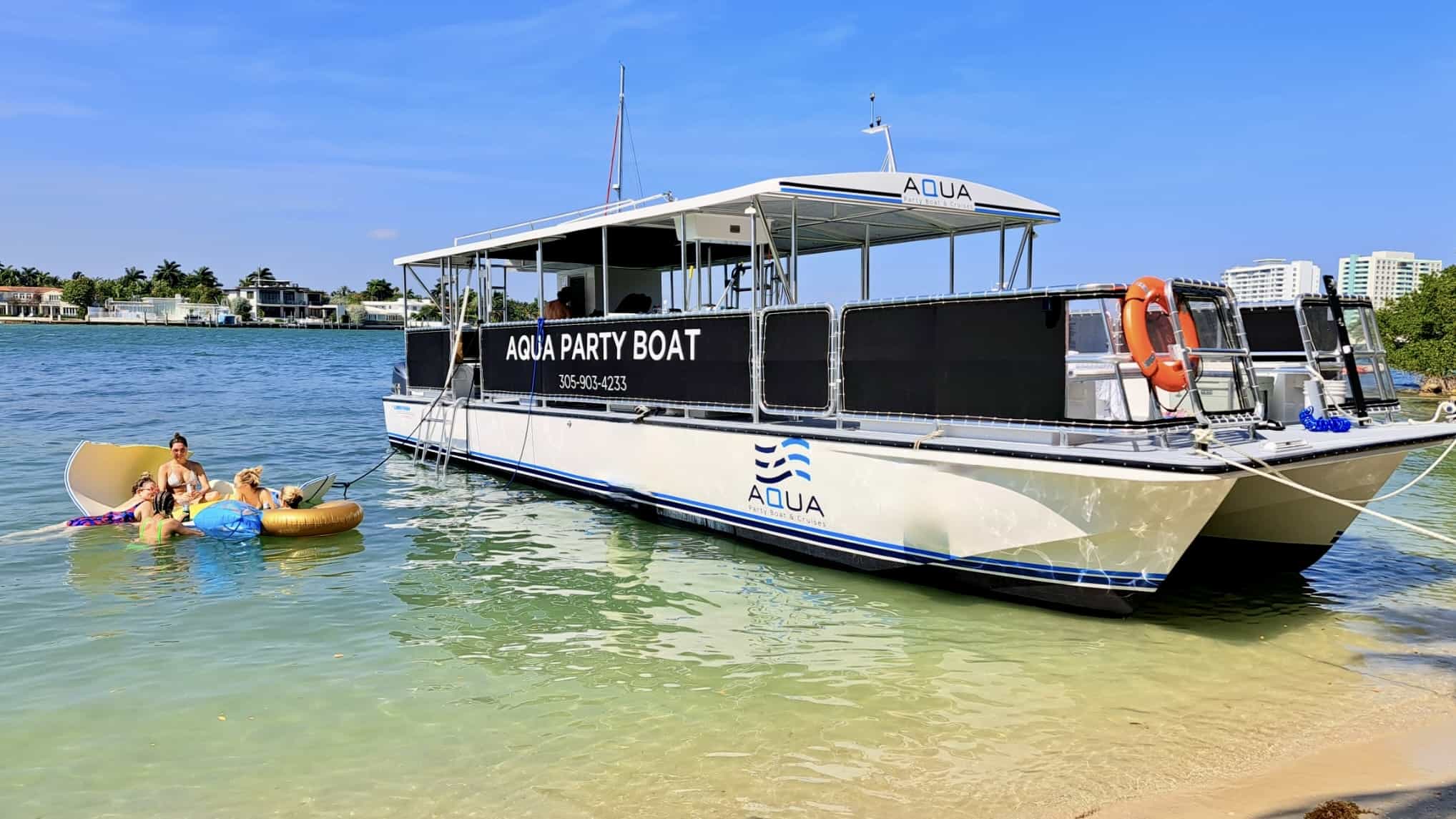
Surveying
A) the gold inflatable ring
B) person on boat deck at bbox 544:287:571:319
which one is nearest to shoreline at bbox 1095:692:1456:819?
the gold inflatable ring

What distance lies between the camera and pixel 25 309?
6481 inches

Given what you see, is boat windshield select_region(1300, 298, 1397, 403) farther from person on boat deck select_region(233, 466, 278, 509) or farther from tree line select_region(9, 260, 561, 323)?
tree line select_region(9, 260, 561, 323)

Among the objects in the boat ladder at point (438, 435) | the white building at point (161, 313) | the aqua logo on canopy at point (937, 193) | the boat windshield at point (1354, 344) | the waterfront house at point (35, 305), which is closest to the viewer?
the boat windshield at point (1354, 344)

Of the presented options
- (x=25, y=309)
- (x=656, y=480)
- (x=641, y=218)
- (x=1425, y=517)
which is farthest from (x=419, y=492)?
(x=25, y=309)

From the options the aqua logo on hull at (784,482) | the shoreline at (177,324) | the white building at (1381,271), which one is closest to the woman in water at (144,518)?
the aqua logo on hull at (784,482)

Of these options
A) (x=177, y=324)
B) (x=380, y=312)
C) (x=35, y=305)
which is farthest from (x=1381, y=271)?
(x=35, y=305)

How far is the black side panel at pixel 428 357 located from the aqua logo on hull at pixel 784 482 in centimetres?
810

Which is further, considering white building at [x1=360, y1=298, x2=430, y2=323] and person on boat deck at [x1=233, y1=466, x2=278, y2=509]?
white building at [x1=360, y1=298, x2=430, y2=323]

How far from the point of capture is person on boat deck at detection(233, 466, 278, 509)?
38.9ft

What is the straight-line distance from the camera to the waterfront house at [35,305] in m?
162

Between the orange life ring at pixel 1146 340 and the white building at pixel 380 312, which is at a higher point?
the white building at pixel 380 312

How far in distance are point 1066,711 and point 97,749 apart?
5849mm

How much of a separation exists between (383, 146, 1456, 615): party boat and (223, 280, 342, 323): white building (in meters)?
172

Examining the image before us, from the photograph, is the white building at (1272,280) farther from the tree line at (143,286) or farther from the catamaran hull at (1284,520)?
the tree line at (143,286)
